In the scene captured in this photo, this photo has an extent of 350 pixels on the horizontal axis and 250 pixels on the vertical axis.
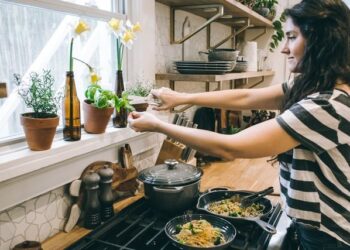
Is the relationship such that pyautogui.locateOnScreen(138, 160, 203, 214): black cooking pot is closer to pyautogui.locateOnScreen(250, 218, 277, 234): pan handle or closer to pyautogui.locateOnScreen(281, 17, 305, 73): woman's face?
pyautogui.locateOnScreen(250, 218, 277, 234): pan handle

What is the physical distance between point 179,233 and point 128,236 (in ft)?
0.56

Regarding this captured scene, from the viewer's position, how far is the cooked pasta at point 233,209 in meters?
1.30

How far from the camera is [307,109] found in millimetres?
864

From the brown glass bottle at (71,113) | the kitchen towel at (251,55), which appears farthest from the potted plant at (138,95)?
the kitchen towel at (251,55)

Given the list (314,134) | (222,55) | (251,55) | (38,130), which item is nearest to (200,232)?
(314,134)

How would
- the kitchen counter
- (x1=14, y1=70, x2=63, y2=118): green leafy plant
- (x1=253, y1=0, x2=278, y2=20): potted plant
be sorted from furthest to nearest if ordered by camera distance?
(x1=253, y1=0, x2=278, y2=20): potted plant
the kitchen counter
(x1=14, y1=70, x2=63, y2=118): green leafy plant

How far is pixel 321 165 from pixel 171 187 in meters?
0.52

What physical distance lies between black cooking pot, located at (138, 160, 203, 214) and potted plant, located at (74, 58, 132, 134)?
25 centimetres

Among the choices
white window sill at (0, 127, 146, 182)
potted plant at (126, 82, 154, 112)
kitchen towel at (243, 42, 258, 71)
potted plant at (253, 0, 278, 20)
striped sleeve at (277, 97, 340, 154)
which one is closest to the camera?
striped sleeve at (277, 97, 340, 154)

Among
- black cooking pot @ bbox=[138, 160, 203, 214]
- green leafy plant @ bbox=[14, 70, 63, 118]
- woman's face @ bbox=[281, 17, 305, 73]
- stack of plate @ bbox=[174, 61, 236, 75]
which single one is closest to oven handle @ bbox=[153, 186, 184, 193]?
black cooking pot @ bbox=[138, 160, 203, 214]

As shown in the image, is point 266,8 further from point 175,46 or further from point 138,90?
point 138,90

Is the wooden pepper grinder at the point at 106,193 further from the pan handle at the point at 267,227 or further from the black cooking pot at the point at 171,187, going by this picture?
the pan handle at the point at 267,227

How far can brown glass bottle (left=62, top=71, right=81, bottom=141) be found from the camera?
1191 mm

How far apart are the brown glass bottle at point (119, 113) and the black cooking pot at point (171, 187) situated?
9.8 inches
